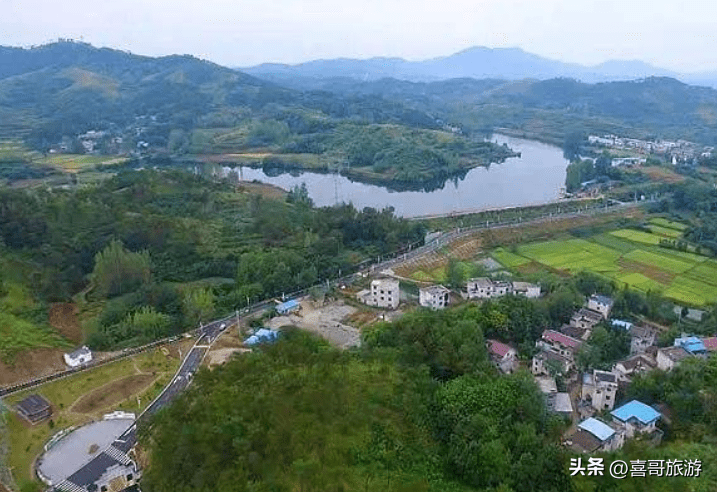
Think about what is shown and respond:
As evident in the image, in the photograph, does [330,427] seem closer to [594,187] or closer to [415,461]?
[415,461]

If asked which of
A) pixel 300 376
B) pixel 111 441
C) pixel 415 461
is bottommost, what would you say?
pixel 111 441

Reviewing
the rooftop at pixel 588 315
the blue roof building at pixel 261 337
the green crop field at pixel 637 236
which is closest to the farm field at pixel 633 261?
the green crop field at pixel 637 236

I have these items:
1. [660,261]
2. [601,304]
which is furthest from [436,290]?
[660,261]

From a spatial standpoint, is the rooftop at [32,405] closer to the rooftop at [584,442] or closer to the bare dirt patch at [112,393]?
the bare dirt patch at [112,393]

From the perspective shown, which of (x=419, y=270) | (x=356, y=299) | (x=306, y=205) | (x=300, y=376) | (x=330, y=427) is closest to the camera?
(x=330, y=427)

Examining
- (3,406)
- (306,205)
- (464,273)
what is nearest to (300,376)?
(3,406)

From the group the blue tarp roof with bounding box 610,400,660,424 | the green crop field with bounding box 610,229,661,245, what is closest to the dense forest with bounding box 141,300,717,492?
the blue tarp roof with bounding box 610,400,660,424
